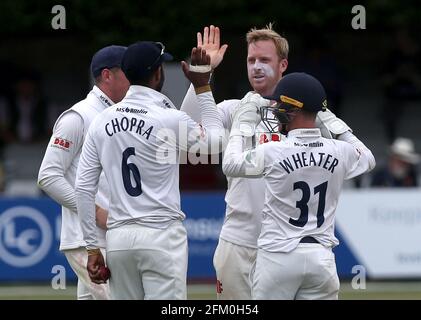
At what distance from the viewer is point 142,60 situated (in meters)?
7.91

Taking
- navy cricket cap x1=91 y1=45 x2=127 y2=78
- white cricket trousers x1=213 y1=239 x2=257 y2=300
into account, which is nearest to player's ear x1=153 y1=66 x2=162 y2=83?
navy cricket cap x1=91 y1=45 x2=127 y2=78

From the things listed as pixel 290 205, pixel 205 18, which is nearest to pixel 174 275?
pixel 290 205

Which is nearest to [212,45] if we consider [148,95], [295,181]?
[148,95]

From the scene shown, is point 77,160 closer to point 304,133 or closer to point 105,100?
point 105,100

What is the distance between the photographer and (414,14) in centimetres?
1908

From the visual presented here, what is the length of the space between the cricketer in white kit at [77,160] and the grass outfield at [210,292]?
4.83 meters

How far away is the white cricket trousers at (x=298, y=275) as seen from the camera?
7711 mm

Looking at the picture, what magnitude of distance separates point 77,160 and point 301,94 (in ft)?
6.30

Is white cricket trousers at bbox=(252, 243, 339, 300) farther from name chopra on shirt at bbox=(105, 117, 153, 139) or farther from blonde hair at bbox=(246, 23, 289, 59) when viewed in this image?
blonde hair at bbox=(246, 23, 289, 59)

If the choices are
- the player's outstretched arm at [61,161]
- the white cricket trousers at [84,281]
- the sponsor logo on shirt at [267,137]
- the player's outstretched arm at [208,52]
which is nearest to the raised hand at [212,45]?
the player's outstretched arm at [208,52]

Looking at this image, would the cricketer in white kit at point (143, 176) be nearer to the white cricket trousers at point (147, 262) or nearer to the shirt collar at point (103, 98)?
the white cricket trousers at point (147, 262)

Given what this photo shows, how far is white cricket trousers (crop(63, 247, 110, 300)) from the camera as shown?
A: 8.65 metres
